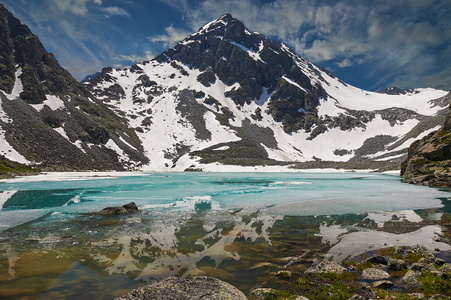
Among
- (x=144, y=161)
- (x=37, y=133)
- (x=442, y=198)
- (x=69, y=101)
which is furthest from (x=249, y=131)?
(x=442, y=198)

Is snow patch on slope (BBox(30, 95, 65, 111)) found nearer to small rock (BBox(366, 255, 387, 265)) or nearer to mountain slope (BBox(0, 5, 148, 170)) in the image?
mountain slope (BBox(0, 5, 148, 170))

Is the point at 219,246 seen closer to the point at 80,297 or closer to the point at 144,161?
the point at 80,297

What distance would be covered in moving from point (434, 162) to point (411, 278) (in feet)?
173

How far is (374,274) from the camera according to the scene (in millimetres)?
9047

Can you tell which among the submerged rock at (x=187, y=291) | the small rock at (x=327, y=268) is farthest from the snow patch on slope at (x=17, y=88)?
the small rock at (x=327, y=268)

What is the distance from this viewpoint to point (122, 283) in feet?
28.4

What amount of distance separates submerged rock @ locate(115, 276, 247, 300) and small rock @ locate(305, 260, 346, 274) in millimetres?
3839

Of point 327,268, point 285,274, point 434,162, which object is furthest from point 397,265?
point 434,162

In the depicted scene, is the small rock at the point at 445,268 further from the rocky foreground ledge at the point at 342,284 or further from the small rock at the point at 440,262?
the small rock at the point at 440,262

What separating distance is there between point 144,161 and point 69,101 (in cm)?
5702

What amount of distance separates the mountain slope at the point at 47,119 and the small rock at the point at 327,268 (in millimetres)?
99590

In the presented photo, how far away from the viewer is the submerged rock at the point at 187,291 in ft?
22.7

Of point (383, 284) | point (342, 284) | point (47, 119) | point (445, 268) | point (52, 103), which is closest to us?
point (383, 284)

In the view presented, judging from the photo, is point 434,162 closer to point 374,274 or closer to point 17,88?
point 374,274
